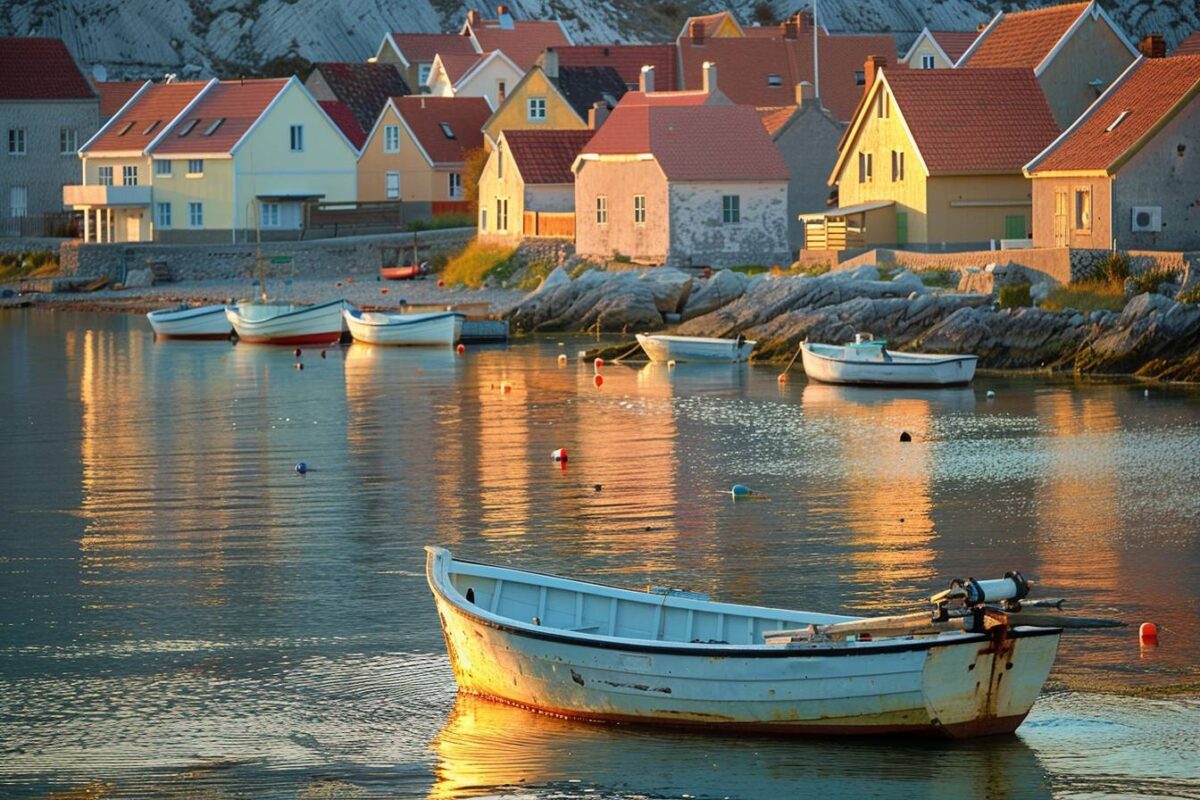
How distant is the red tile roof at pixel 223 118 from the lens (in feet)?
310

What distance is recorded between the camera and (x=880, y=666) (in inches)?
712

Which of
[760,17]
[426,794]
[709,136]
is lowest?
[426,794]

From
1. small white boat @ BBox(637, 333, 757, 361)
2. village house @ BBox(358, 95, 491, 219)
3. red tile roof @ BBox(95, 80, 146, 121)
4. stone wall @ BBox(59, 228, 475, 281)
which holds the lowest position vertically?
small white boat @ BBox(637, 333, 757, 361)

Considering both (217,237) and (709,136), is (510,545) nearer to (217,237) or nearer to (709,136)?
(709,136)

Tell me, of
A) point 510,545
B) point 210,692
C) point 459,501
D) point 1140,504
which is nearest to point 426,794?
point 210,692

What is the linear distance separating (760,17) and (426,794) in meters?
152

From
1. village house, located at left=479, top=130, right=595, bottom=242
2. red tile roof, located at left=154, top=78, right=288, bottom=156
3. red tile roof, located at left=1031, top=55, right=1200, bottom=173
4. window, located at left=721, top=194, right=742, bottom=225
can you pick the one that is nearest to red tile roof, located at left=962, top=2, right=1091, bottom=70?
red tile roof, located at left=1031, top=55, right=1200, bottom=173

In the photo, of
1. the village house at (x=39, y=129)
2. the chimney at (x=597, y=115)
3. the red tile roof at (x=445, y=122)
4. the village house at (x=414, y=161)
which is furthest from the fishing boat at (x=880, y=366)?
the village house at (x=39, y=129)

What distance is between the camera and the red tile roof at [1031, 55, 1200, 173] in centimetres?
6116

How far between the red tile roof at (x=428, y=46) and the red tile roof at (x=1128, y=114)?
64.3m

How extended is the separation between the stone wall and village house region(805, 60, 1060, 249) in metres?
21.3

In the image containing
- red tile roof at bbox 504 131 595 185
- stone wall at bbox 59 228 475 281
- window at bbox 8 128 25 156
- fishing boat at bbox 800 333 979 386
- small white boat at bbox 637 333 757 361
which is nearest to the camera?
fishing boat at bbox 800 333 979 386

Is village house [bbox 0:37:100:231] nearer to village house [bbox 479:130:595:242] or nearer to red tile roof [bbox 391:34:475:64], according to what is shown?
red tile roof [bbox 391:34:475:64]

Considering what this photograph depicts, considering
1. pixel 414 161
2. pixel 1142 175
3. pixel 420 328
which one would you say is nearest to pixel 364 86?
pixel 414 161
